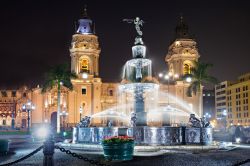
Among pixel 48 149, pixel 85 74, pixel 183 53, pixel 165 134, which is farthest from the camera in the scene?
pixel 183 53

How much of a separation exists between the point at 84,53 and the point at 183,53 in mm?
22733

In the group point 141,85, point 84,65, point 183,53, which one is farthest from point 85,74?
point 141,85

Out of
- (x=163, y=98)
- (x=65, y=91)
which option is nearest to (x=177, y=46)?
(x=163, y=98)

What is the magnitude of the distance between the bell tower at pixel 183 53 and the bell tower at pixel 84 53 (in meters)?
18.2

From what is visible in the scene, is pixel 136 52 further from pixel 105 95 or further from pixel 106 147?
pixel 105 95

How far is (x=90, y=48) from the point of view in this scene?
266 feet

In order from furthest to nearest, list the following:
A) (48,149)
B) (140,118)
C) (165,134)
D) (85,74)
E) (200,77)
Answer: (85,74), (200,77), (140,118), (165,134), (48,149)

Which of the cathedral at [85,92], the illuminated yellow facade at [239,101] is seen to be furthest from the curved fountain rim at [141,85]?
the illuminated yellow facade at [239,101]

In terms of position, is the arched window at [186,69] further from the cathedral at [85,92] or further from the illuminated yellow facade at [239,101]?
the illuminated yellow facade at [239,101]

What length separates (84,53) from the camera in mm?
Answer: 80812

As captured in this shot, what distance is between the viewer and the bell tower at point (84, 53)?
80.5 meters

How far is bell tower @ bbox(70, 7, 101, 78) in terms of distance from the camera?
80.5 metres

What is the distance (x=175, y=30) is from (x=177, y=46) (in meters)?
5.97

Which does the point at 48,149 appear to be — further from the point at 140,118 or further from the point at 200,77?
the point at 200,77
